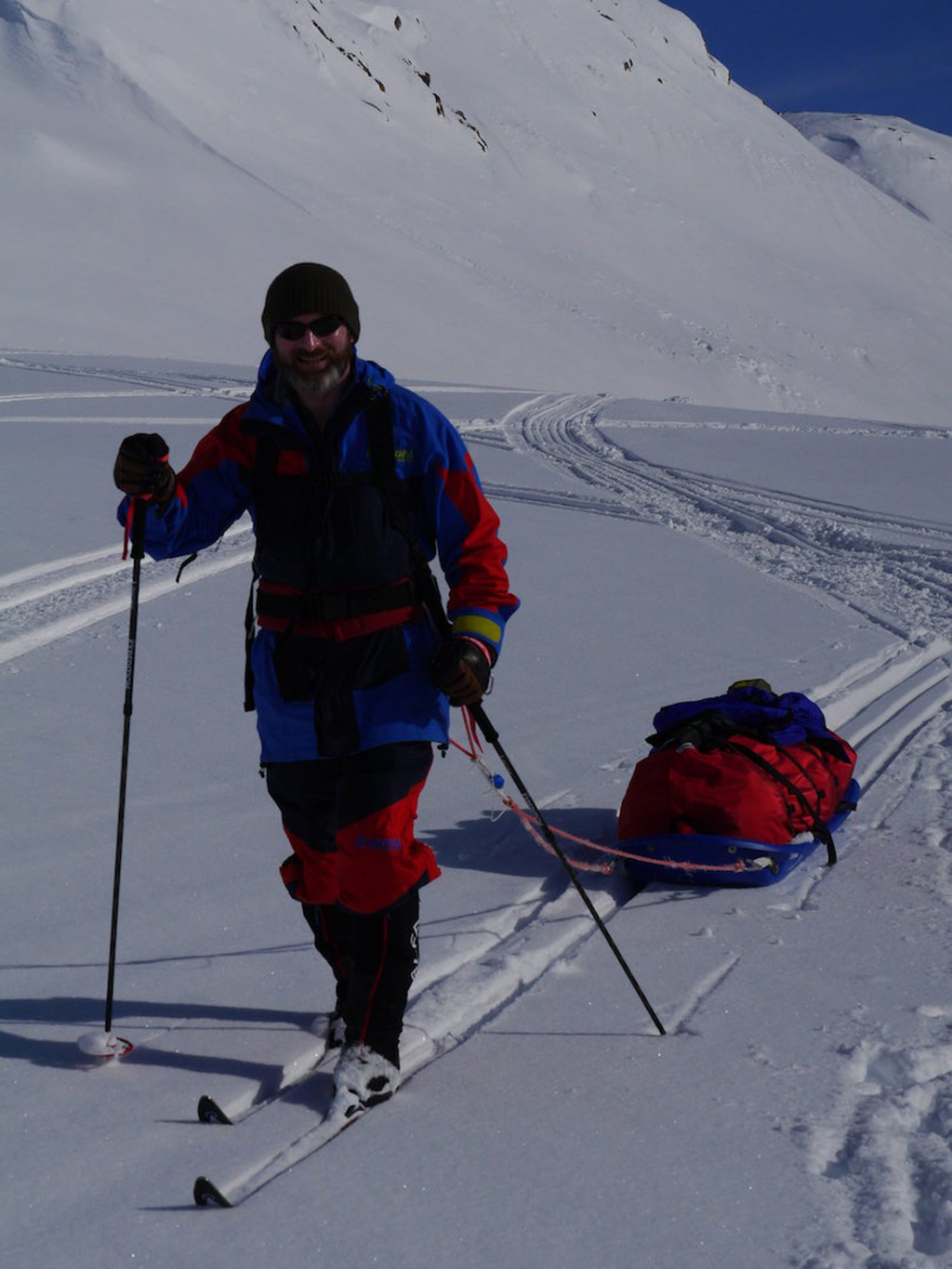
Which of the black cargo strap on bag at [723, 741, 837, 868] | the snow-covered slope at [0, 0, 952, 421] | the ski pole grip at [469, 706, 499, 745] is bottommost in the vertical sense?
the black cargo strap on bag at [723, 741, 837, 868]

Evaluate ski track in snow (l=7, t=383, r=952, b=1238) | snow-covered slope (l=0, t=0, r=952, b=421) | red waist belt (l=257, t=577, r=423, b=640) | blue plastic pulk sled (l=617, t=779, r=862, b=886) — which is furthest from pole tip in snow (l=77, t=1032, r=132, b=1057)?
snow-covered slope (l=0, t=0, r=952, b=421)

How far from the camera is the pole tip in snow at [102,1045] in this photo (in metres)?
2.57

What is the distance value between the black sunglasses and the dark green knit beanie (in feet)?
0.04

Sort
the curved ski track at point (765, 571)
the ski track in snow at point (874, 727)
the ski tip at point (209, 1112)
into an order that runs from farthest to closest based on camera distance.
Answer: the curved ski track at point (765, 571), the ski tip at point (209, 1112), the ski track in snow at point (874, 727)

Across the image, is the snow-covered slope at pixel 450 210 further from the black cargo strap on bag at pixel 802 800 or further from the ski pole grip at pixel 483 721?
the ski pole grip at pixel 483 721

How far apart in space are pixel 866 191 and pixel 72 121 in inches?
2142

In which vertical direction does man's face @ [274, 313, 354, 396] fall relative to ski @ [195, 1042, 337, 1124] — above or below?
above

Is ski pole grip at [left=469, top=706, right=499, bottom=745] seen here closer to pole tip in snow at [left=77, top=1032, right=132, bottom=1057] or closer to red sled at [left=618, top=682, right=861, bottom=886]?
pole tip in snow at [left=77, top=1032, right=132, bottom=1057]

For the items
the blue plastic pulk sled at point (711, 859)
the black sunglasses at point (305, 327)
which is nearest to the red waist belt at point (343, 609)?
the black sunglasses at point (305, 327)

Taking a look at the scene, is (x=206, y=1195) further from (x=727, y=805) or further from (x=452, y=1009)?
(x=727, y=805)

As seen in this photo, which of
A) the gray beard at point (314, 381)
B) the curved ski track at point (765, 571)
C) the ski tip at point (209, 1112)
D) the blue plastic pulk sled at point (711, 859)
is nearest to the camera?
the ski tip at point (209, 1112)

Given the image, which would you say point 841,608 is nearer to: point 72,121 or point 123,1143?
point 123,1143

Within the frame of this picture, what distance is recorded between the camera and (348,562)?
2.44 metres

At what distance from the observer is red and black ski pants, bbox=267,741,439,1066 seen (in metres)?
2.46
